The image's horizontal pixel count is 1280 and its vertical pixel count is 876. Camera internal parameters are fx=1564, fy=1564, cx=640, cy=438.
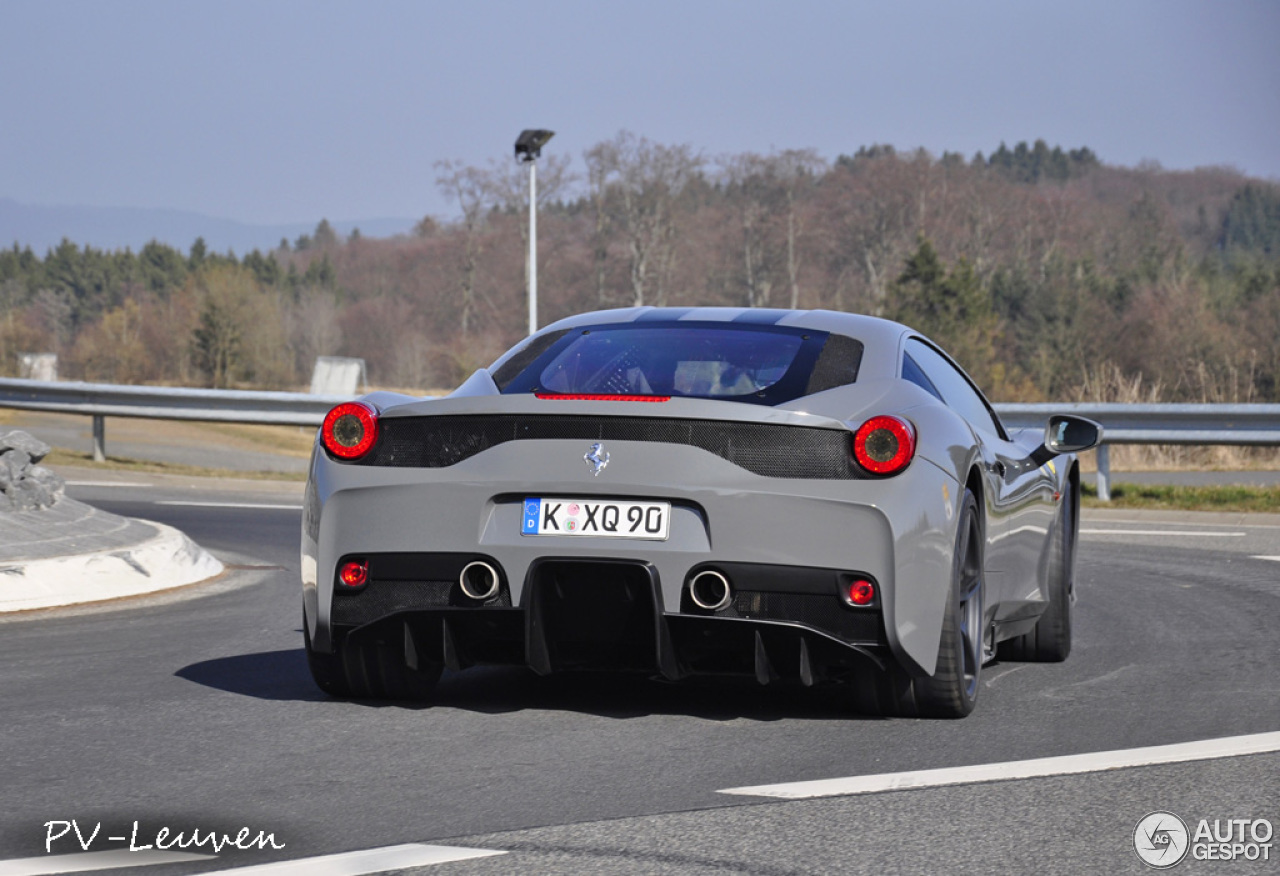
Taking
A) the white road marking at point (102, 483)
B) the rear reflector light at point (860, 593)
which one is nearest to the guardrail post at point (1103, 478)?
the white road marking at point (102, 483)

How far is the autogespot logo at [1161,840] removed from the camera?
11.0ft

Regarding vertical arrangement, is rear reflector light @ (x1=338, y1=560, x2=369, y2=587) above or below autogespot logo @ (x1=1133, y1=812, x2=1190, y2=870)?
above

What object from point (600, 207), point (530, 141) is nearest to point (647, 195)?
point (600, 207)

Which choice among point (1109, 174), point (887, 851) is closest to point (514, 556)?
point (887, 851)

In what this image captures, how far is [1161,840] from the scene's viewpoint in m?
3.50

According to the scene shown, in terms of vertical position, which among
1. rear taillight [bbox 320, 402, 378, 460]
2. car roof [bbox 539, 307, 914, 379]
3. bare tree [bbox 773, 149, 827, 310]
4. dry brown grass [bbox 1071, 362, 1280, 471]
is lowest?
dry brown grass [bbox 1071, 362, 1280, 471]

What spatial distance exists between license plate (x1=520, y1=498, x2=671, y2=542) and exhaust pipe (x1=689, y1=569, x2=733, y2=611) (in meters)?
0.16

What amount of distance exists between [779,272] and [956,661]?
7589cm

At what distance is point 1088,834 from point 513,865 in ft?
4.30

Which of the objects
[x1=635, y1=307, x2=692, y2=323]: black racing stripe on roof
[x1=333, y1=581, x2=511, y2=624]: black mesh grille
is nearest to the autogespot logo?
[x1=333, y1=581, x2=511, y2=624]: black mesh grille

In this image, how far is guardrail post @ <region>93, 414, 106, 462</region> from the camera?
724 inches

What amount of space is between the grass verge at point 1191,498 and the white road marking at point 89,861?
40.9 ft

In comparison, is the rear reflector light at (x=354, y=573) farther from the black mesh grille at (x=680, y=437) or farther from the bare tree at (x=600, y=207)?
the bare tree at (x=600, y=207)

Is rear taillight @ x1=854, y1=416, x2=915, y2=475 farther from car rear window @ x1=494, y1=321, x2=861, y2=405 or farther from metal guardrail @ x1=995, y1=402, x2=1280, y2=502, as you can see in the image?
metal guardrail @ x1=995, y1=402, x2=1280, y2=502
